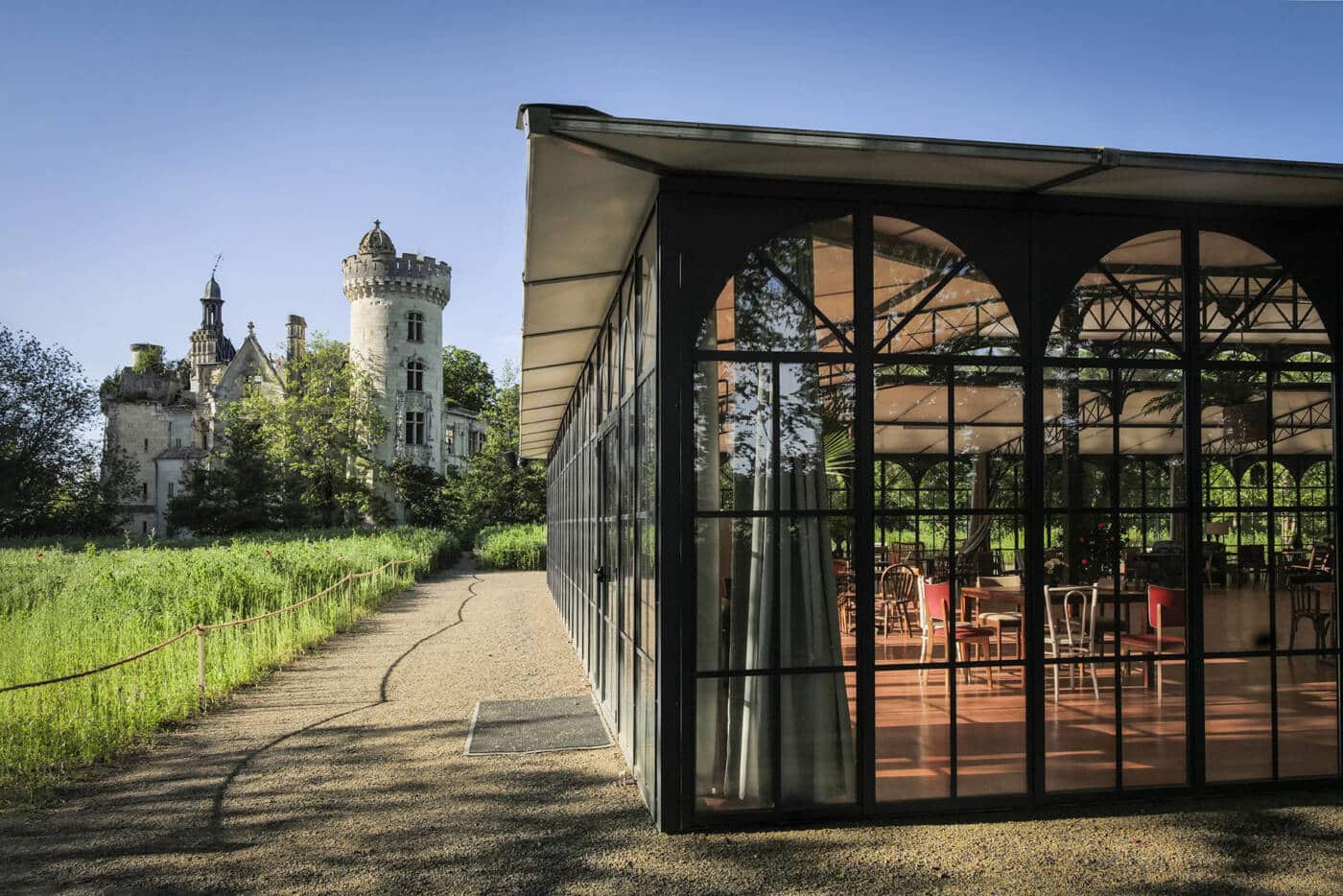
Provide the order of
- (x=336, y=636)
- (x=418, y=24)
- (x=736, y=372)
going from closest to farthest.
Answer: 1. (x=736, y=372)
2. (x=418, y=24)
3. (x=336, y=636)

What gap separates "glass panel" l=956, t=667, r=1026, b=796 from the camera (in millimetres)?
5176

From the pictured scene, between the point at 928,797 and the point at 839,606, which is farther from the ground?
the point at 839,606

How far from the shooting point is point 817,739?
16.3 ft

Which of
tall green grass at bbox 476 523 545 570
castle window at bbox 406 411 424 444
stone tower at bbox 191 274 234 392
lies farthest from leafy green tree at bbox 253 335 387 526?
stone tower at bbox 191 274 234 392

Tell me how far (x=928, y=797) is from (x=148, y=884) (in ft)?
12.7

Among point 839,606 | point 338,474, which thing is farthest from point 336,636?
point 338,474

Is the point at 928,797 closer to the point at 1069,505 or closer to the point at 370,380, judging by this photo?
the point at 1069,505

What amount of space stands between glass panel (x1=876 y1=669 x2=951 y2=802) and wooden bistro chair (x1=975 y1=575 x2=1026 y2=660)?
0.49 meters

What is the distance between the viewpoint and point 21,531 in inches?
1901

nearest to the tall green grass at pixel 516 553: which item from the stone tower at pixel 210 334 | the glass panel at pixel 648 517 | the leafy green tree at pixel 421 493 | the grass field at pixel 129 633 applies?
the grass field at pixel 129 633

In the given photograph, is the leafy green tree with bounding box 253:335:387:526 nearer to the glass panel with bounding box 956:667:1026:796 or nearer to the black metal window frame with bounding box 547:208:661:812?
the black metal window frame with bounding box 547:208:661:812

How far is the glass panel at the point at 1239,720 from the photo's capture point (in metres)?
5.50

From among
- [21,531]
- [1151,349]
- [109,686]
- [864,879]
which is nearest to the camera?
[864,879]

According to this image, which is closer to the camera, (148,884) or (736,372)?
(148,884)
